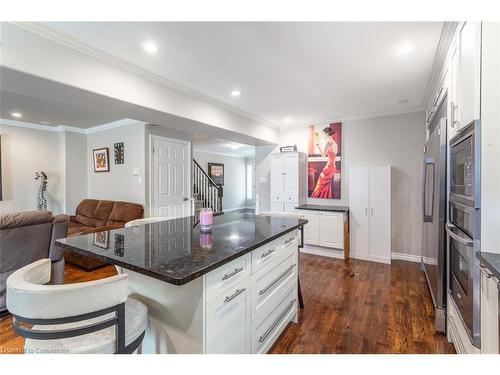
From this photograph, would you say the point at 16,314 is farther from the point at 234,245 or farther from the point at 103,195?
the point at 103,195

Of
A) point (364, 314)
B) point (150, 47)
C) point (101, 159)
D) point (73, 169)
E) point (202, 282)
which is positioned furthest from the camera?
point (73, 169)

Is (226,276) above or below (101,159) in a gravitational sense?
below

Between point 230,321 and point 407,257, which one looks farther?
point 407,257

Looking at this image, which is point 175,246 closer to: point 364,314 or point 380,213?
point 364,314

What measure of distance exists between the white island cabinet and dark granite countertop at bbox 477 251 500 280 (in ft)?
3.81

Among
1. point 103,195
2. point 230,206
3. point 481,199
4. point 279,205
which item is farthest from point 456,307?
point 230,206

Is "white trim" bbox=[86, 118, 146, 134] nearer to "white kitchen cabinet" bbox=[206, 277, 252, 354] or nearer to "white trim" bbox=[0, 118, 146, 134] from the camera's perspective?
"white trim" bbox=[0, 118, 146, 134]

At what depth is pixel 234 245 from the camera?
4.75ft

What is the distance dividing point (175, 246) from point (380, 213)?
11.5 feet

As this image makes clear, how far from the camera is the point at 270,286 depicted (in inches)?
68.1

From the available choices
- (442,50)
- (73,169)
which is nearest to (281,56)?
(442,50)

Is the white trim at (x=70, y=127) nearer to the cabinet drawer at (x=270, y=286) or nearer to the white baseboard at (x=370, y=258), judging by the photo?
the cabinet drawer at (x=270, y=286)

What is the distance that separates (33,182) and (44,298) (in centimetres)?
552

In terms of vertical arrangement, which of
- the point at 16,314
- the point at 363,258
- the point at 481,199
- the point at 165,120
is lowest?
the point at 363,258
